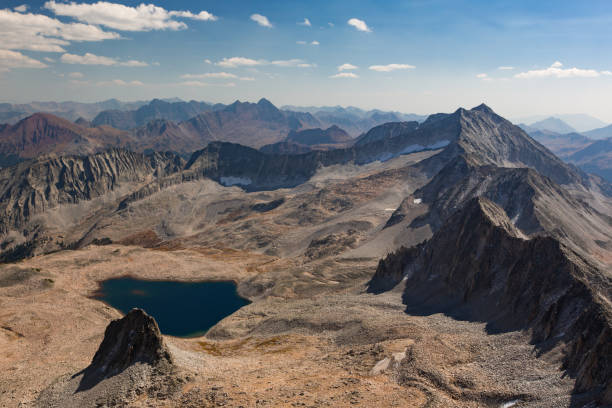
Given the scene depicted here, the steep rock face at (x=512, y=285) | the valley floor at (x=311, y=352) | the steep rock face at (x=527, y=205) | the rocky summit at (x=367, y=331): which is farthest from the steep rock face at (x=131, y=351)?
the steep rock face at (x=527, y=205)

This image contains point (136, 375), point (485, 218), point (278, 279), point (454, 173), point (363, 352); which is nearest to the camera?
point (136, 375)

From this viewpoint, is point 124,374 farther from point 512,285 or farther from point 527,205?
point 527,205

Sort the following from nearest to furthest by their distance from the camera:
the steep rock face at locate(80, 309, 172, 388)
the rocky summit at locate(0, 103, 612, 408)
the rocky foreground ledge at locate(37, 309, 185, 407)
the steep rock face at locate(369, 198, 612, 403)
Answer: the steep rock face at locate(369, 198, 612, 403)
the rocky summit at locate(0, 103, 612, 408)
the rocky foreground ledge at locate(37, 309, 185, 407)
the steep rock face at locate(80, 309, 172, 388)

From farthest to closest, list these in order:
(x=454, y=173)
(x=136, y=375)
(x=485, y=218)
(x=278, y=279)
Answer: (x=454, y=173) → (x=278, y=279) → (x=485, y=218) → (x=136, y=375)

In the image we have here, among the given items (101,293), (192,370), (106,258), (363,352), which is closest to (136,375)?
(192,370)

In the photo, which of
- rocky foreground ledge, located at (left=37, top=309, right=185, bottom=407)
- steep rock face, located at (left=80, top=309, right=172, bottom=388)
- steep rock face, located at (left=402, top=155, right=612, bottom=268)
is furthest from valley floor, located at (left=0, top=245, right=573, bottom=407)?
steep rock face, located at (left=402, top=155, right=612, bottom=268)

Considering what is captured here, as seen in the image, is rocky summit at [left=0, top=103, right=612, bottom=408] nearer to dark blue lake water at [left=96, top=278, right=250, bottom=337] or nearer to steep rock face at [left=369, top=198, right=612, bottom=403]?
steep rock face at [left=369, top=198, right=612, bottom=403]

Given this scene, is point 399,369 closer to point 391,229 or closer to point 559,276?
point 559,276

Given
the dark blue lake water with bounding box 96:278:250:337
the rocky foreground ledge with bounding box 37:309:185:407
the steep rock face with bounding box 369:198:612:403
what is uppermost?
the steep rock face with bounding box 369:198:612:403

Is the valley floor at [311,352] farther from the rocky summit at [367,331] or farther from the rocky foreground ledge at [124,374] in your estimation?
the rocky foreground ledge at [124,374]
